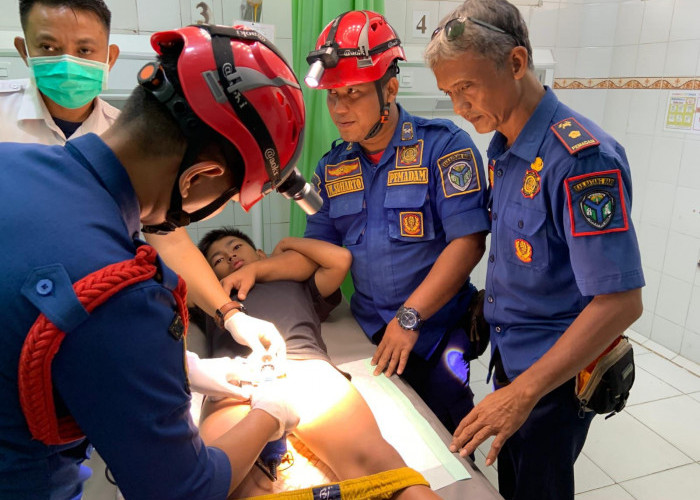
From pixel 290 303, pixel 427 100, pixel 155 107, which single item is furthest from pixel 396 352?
pixel 427 100

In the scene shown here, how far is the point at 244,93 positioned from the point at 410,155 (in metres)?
1.27

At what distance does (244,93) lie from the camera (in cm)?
85

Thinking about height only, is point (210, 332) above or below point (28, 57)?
below

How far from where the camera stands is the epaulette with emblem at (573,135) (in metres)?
1.33

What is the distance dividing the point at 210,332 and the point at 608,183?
62.9 inches

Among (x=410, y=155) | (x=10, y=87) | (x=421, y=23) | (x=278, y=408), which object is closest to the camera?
(x=278, y=408)

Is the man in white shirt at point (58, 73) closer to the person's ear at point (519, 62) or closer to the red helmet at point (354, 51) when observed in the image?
the red helmet at point (354, 51)

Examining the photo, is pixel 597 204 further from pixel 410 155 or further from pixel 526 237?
pixel 410 155

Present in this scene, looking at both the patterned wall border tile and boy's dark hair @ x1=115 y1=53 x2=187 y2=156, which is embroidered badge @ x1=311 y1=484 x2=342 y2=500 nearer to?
boy's dark hair @ x1=115 y1=53 x2=187 y2=156

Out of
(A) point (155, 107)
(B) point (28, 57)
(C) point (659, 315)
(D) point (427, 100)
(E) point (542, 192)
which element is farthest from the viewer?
(C) point (659, 315)

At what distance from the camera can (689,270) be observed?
315 centimetres

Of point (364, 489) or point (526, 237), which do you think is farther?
point (526, 237)

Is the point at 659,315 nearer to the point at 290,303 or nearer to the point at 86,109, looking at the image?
the point at 290,303

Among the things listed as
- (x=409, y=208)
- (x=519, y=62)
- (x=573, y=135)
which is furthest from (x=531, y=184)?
(x=409, y=208)
